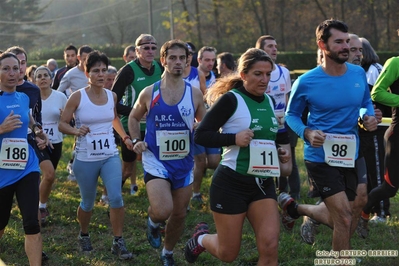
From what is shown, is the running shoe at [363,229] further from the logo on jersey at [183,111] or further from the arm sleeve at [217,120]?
the arm sleeve at [217,120]

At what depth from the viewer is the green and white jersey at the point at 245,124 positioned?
15.9ft

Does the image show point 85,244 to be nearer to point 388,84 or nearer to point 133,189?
point 133,189

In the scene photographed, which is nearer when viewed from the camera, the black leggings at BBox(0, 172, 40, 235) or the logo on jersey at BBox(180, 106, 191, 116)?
the black leggings at BBox(0, 172, 40, 235)

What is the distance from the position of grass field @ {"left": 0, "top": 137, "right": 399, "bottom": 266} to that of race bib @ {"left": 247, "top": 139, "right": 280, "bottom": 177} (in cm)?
147

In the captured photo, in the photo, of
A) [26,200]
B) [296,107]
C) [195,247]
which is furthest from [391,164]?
[26,200]

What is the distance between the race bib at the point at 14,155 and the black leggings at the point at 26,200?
127 millimetres

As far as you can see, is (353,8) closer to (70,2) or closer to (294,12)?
(294,12)

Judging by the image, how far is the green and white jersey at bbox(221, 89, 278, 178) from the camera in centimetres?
486

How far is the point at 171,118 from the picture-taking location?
5.79 meters

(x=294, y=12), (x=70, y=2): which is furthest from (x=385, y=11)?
(x=70, y=2)

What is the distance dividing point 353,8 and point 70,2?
121 feet

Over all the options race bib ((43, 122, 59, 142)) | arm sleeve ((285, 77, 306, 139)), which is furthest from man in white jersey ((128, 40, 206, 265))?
race bib ((43, 122, 59, 142))

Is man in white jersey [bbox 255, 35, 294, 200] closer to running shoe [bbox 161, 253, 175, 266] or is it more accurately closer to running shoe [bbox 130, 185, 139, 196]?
running shoe [bbox 161, 253, 175, 266]

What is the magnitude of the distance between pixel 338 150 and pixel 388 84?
1.24 metres
